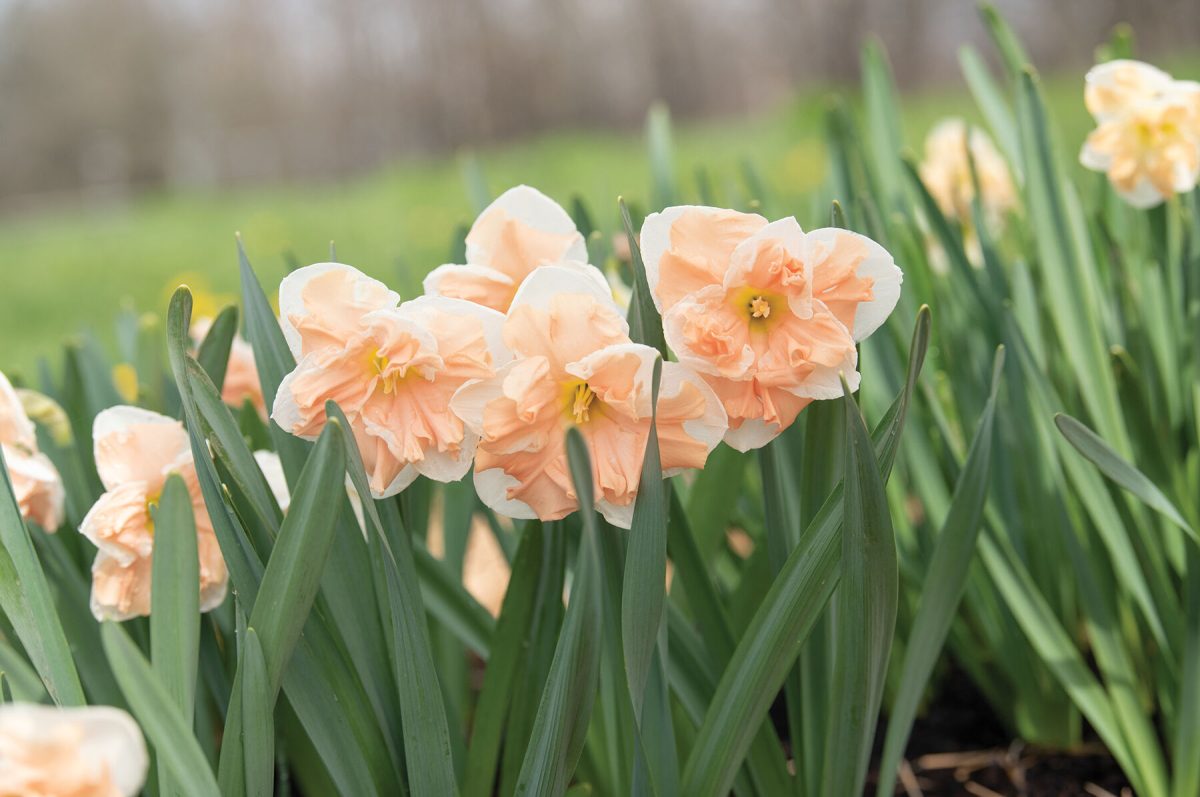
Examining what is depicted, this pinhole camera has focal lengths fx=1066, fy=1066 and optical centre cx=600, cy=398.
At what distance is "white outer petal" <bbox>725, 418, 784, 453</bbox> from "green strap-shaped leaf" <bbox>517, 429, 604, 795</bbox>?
12 centimetres

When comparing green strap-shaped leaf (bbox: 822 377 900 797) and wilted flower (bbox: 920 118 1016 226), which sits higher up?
wilted flower (bbox: 920 118 1016 226)

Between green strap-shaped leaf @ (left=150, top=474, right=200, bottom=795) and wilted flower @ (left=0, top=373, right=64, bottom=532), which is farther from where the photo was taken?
wilted flower @ (left=0, top=373, right=64, bottom=532)

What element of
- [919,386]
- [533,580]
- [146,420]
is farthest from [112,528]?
[919,386]

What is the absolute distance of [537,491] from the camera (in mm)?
670

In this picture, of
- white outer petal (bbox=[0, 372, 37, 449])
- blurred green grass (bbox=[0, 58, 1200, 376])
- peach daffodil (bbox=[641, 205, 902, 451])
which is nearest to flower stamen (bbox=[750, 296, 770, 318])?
peach daffodil (bbox=[641, 205, 902, 451])

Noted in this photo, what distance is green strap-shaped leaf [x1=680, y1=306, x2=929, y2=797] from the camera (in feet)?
2.37

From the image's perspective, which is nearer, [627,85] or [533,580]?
[533,580]

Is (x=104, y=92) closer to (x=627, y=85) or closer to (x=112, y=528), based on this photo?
(x=627, y=85)

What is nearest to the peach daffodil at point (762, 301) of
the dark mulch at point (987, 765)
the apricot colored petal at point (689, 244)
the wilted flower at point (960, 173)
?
the apricot colored petal at point (689, 244)

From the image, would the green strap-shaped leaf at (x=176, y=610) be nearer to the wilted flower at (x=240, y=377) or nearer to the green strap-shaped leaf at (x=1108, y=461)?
the wilted flower at (x=240, y=377)

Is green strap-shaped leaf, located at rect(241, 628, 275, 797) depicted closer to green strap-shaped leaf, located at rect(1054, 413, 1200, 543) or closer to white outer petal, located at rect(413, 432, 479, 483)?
white outer petal, located at rect(413, 432, 479, 483)

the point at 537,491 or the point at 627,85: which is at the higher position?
the point at 627,85

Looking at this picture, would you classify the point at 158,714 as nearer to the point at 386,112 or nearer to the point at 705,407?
the point at 705,407

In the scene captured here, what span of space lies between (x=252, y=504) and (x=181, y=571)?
0.06 metres
